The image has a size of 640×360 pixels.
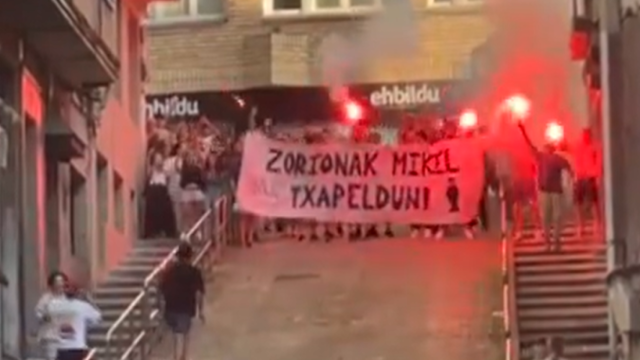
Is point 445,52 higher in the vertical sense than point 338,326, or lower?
higher

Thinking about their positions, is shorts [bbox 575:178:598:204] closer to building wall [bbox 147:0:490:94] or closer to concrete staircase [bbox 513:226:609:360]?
concrete staircase [bbox 513:226:609:360]

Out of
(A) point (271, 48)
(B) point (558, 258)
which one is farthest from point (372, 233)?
(A) point (271, 48)

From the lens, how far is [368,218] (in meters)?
34.4

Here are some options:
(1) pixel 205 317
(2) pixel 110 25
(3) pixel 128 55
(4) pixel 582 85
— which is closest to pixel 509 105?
(4) pixel 582 85

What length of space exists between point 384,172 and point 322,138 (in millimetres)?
1751

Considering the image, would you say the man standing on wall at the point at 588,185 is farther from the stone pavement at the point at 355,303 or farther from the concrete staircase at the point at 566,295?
the stone pavement at the point at 355,303

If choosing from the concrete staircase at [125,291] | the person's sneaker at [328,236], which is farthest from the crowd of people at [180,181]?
the person's sneaker at [328,236]

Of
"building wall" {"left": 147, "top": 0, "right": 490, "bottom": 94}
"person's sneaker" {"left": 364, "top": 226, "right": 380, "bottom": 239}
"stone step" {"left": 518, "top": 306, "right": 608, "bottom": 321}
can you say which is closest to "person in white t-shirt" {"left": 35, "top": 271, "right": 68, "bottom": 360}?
"stone step" {"left": 518, "top": 306, "right": 608, "bottom": 321}

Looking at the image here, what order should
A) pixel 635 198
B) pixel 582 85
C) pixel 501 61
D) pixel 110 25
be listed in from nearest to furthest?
pixel 635 198 < pixel 110 25 < pixel 582 85 < pixel 501 61

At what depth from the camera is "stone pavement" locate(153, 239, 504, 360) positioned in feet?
81.5

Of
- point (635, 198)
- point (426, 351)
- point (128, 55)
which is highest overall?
point (128, 55)

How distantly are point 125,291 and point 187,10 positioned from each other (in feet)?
61.4

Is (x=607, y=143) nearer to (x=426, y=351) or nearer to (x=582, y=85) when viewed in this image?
(x=426, y=351)

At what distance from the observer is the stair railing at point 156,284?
2372 cm
